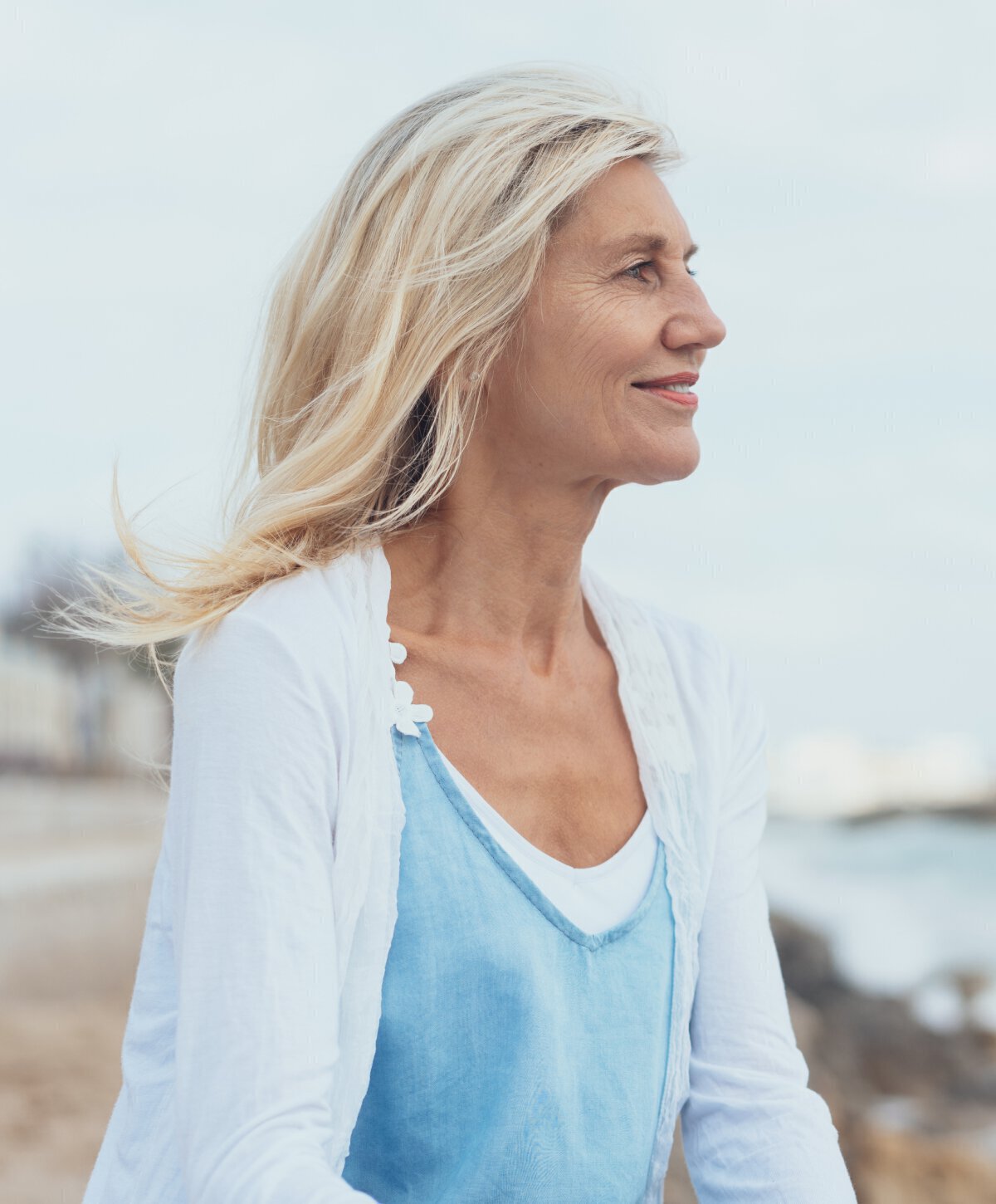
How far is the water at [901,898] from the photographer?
568 inches

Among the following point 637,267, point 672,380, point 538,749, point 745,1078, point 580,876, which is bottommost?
point 745,1078

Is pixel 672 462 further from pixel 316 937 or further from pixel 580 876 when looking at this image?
pixel 316 937

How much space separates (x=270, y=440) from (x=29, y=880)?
1338 centimetres

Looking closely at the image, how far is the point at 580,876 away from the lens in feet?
5.99

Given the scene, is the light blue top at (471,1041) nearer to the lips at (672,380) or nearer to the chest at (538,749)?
the chest at (538,749)

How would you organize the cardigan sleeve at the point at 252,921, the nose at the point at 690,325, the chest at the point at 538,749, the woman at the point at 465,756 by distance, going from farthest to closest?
the nose at the point at 690,325 → the chest at the point at 538,749 → the woman at the point at 465,756 → the cardigan sleeve at the point at 252,921

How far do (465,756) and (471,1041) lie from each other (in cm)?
36

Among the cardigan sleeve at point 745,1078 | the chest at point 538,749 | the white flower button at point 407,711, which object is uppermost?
the white flower button at point 407,711

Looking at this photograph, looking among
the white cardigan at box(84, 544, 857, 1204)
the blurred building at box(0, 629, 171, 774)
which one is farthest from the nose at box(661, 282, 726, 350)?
the blurred building at box(0, 629, 171, 774)

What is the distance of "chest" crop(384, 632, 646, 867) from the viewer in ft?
6.08

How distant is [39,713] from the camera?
85.8 ft

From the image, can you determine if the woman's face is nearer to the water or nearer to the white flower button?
the white flower button

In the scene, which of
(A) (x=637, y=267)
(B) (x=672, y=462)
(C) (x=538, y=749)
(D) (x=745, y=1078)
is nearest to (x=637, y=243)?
(A) (x=637, y=267)

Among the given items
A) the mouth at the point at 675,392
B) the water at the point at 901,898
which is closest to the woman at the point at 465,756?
the mouth at the point at 675,392
